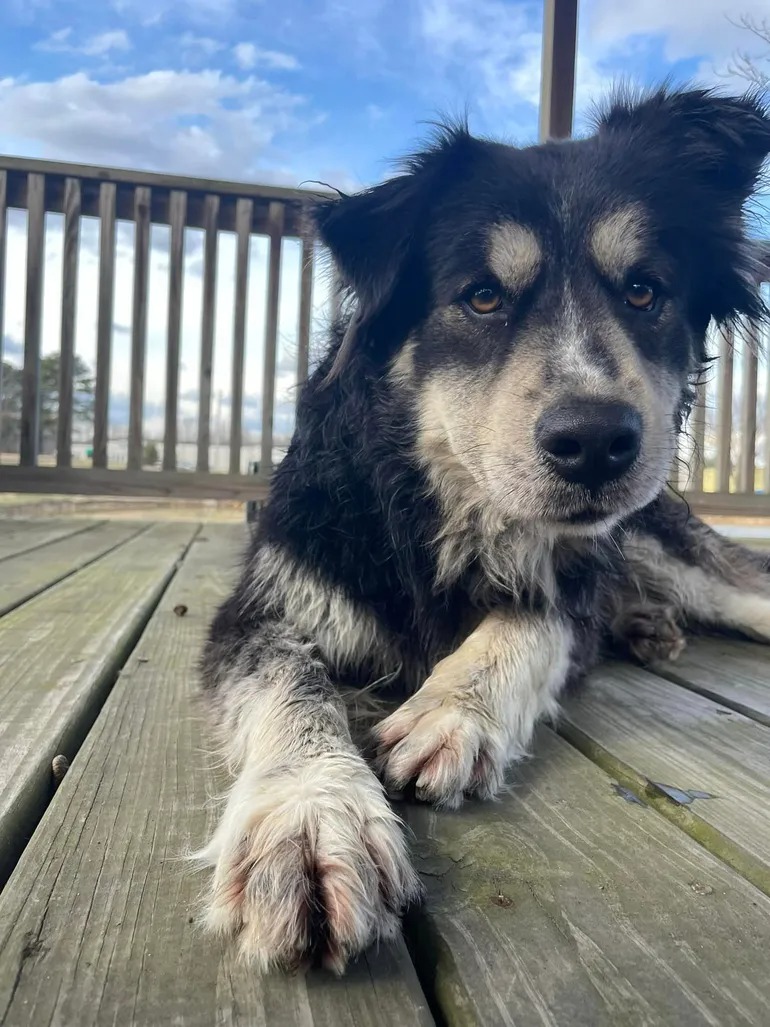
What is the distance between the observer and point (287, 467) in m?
2.30

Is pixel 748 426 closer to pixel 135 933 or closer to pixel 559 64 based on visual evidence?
pixel 559 64

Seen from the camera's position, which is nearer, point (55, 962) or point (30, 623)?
point (55, 962)

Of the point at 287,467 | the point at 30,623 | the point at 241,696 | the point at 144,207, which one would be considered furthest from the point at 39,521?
the point at 241,696

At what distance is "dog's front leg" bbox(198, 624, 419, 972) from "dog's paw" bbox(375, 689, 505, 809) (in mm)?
81

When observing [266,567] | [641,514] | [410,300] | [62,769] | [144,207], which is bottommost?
[62,769]

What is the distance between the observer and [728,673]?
233cm

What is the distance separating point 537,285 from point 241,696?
1288 mm

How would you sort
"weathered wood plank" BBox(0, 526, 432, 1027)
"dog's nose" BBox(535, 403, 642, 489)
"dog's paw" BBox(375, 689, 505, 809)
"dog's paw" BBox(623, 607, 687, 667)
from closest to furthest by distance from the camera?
"weathered wood plank" BBox(0, 526, 432, 1027)
"dog's paw" BBox(375, 689, 505, 809)
"dog's nose" BBox(535, 403, 642, 489)
"dog's paw" BBox(623, 607, 687, 667)

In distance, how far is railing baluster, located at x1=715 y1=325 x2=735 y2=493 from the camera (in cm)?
551

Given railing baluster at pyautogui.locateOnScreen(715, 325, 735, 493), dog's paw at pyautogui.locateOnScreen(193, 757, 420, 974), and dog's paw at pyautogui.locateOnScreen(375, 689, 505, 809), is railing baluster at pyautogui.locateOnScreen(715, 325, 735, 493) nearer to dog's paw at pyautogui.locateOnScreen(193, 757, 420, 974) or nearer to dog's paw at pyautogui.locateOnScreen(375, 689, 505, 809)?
dog's paw at pyautogui.locateOnScreen(375, 689, 505, 809)

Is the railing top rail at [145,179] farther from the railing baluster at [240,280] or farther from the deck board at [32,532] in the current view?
the deck board at [32,532]

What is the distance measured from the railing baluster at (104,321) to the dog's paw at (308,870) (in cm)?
472

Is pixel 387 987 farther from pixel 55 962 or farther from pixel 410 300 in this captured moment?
pixel 410 300

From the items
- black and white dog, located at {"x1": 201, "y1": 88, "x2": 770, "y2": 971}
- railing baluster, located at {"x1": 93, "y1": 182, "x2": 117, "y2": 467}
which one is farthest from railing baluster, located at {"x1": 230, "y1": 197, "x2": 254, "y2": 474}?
black and white dog, located at {"x1": 201, "y1": 88, "x2": 770, "y2": 971}
